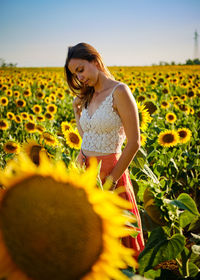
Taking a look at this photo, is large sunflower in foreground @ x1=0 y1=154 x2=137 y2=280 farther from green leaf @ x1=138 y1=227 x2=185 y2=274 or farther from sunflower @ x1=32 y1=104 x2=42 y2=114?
sunflower @ x1=32 y1=104 x2=42 y2=114

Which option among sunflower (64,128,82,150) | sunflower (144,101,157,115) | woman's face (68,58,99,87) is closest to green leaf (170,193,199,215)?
woman's face (68,58,99,87)

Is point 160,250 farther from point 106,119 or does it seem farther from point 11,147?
point 11,147

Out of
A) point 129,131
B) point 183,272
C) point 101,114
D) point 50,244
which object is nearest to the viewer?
point 50,244

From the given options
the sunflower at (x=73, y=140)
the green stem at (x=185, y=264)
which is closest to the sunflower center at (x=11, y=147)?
the sunflower at (x=73, y=140)

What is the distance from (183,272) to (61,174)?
1380 mm

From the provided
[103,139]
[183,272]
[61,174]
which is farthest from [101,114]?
[61,174]

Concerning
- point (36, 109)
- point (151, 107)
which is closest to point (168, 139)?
point (151, 107)

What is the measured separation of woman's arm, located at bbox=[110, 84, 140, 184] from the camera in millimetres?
1754

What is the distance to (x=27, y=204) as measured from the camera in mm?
398

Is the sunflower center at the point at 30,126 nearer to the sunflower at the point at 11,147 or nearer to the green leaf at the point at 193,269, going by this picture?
the sunflower at the point at 11,147

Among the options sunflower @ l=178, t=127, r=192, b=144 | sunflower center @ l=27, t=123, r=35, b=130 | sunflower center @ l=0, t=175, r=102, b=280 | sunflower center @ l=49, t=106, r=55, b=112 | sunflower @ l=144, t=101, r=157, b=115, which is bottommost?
sunflower @ l=178, t=127, r=192, b=144

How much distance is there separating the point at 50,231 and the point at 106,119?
5.49ft

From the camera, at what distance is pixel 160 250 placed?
3.76 feet

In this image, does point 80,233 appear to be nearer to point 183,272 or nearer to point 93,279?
point 93,279
